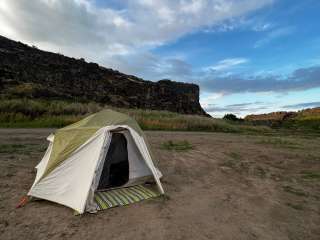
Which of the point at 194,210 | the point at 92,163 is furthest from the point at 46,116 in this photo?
the point at 194,210

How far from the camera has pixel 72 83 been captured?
40.2 m

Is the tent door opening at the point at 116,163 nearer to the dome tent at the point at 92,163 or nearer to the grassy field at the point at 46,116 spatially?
the dome tent at the point at 92,163

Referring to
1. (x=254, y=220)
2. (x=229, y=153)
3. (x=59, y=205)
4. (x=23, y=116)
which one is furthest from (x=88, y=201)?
(x=23, y=116)

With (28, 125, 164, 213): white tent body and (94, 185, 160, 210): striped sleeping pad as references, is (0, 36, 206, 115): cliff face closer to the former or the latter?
(28, 125, 164, 213): white tent body

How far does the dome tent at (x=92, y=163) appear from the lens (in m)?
5.06

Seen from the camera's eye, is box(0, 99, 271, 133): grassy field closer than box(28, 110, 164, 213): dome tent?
No

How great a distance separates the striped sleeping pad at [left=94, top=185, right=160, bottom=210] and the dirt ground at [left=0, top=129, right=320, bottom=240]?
0.18m

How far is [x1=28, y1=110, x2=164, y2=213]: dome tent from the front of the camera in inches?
199

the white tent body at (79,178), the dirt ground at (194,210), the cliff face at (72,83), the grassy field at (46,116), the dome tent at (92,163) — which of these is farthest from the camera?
the cliff face at (72,83)

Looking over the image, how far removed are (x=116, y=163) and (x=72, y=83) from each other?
36.1 m

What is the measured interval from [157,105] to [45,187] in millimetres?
41887

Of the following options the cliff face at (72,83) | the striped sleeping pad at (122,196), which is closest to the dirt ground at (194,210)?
the striped sleeping pad at (122,196)

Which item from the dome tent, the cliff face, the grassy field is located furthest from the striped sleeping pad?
the cliff face

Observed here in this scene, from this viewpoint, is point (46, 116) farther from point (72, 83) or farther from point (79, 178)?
point (72, 83)
